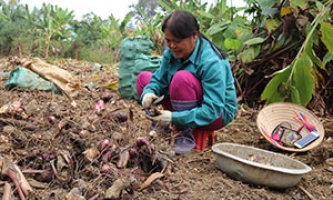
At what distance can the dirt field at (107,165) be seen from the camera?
1678 mm

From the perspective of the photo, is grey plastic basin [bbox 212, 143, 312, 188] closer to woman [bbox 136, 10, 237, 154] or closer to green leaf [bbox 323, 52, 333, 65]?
woman [bbox 136, 10, 237, 154]

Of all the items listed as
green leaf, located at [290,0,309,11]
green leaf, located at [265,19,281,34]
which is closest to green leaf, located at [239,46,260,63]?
green leaf, located at [265,19,281,34]

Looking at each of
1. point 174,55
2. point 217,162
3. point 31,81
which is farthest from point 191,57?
point 31,81

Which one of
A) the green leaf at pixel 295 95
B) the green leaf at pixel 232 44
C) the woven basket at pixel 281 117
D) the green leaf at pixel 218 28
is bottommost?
the woven basket at pixel 281 117

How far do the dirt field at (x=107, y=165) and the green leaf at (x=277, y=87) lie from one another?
44 cm

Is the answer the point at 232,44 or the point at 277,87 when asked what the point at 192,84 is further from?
the point at 232,44

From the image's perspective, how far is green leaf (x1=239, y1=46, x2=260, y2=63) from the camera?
3281 mm

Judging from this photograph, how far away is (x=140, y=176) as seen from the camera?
1808mm

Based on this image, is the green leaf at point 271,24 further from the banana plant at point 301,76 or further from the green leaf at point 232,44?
the banana plant at point 301,76

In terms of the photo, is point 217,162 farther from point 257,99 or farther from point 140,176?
point 257,99

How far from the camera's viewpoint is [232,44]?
337 centimetres

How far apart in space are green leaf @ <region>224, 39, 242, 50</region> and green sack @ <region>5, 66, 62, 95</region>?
4.27 ft

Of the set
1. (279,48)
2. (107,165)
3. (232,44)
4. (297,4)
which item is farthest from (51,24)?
(107,165)

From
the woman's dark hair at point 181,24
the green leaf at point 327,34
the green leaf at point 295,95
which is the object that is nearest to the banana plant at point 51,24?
the green leaf at point 295,95
